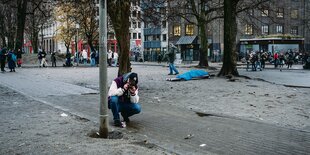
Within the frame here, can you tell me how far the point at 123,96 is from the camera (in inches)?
353

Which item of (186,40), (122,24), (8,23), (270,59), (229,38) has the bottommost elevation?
(270,59)

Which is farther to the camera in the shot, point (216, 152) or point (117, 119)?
point (117, 119)

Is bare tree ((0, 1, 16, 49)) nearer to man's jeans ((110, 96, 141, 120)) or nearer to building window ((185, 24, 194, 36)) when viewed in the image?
building window ((185, 24, 194, 36))

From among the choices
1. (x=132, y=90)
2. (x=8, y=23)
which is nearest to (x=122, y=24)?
(x=132, y=90)

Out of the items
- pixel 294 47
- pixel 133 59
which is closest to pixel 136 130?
pixel 294 47

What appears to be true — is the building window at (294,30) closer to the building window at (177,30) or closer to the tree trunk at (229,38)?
the building window at (177,30)

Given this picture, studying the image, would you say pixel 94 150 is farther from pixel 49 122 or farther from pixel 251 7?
pixel 251 7

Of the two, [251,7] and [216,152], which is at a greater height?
[251,7]

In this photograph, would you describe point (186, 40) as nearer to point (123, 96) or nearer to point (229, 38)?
point (229, 38)

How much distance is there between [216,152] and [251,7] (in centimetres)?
2522

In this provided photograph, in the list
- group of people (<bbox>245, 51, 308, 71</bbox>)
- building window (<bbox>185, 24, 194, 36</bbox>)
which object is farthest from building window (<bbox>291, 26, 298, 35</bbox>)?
group of people (<bbox>245, 51, 308, 71</bbox>)

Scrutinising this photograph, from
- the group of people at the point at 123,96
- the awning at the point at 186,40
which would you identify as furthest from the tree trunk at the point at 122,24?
the awning at the point at 186,40

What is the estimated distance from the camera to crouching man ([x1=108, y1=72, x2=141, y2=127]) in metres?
8.66

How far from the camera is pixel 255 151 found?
678 cm
